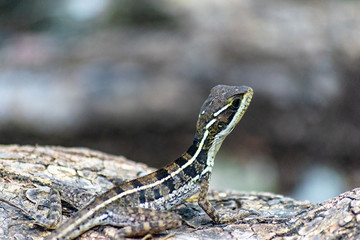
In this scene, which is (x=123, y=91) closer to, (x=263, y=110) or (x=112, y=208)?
(x=263, y=110)

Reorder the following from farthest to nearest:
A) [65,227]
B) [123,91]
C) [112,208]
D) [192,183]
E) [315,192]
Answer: [123,91]
[315,192]
[192,183]
[112,208]
[65,227]

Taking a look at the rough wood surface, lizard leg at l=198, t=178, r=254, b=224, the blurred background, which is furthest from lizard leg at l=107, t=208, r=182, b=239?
the blurred background

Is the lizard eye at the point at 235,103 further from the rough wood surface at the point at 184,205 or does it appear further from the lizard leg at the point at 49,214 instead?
the lizard leg at the point at 49,214

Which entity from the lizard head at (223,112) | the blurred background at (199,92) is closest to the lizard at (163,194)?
the lizard head at (223,112)

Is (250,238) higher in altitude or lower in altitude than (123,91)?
lower

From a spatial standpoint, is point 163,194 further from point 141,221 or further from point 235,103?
point 235,103

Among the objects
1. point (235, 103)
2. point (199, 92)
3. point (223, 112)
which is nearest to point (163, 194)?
point (223, 112)

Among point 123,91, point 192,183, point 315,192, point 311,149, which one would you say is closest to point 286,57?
point 311,149

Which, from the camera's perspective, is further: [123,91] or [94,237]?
[123,91]

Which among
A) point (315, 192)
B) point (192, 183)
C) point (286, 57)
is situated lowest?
point (315, 192)
